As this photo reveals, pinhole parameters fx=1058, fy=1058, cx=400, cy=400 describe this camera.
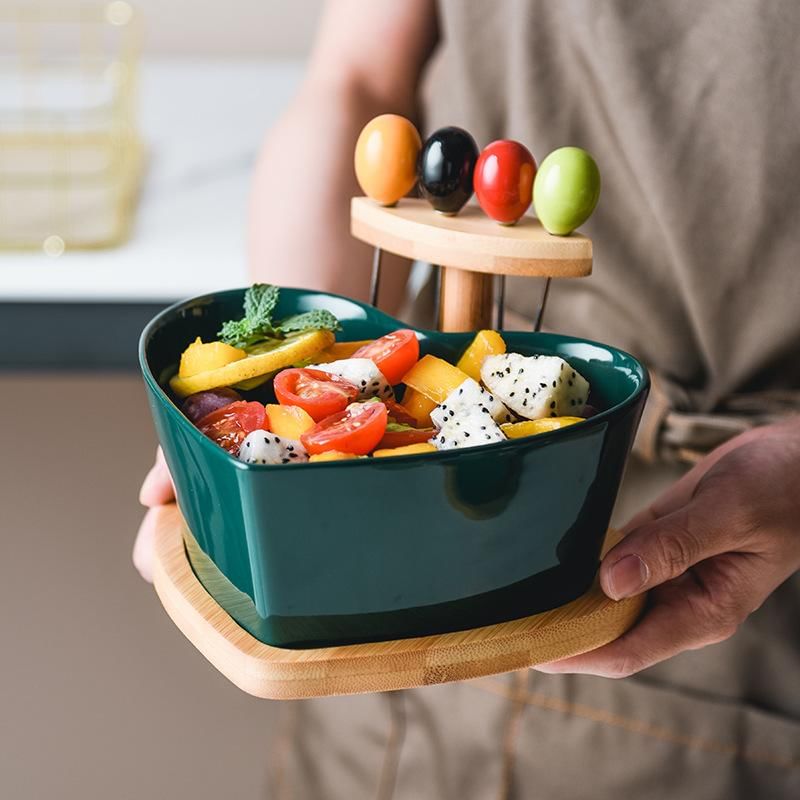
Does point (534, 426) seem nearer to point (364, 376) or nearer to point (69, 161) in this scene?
point (364, 376)

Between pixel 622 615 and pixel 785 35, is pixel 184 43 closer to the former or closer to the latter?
pixel 785 35

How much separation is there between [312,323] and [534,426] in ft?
0.44

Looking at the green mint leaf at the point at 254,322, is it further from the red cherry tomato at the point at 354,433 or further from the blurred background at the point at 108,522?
the blurred background at the point at 108,522

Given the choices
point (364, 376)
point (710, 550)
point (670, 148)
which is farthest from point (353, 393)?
point (670, 148)

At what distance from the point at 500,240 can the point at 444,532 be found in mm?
145

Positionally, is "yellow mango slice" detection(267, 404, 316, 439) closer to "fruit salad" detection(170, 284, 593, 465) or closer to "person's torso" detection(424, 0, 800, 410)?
"fruit salad" detection(170, 284, 593, 465)

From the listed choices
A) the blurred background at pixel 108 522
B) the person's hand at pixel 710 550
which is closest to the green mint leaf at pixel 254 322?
the person's hand at pixel 710 550

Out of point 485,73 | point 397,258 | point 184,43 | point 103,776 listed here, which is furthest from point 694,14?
point 103,776

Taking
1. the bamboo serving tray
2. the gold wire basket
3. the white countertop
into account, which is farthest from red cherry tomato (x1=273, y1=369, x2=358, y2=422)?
the gold wire basket

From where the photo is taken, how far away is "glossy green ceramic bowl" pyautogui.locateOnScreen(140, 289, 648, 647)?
0.43 m

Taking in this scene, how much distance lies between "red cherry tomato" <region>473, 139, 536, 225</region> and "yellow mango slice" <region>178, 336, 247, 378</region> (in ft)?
0.47

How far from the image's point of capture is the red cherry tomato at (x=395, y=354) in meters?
0.51

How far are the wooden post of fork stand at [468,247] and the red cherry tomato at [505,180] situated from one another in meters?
0.01

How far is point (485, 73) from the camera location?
82cm
